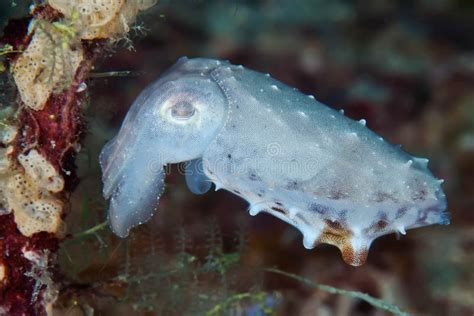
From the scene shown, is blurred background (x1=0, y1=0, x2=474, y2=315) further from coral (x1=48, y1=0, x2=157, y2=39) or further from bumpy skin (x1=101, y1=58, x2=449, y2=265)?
bumpy skin (x1=101, y1=58, x2=449, y2=265)

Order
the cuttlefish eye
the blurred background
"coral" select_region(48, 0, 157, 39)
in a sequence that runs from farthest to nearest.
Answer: the blurred background → the cuttlefish eye → "coral" select_region(48, 0, 157, 39)

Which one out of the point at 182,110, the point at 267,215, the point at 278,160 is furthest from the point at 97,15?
the point at 267,215

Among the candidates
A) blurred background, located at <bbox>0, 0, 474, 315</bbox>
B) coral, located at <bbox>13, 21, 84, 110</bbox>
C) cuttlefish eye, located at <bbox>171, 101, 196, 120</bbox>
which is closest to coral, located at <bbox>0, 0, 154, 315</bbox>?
coral, located at <bbox>13, 21, 84, 110</bbox>

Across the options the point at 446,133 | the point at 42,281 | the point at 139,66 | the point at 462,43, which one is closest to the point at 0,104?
the point at 42,281

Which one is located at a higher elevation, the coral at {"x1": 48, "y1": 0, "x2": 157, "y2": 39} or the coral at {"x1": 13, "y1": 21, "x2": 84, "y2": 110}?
the coral at {"x1": 48, "y1": 0, "x2": 157, "y2": 39}

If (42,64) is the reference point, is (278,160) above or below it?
below

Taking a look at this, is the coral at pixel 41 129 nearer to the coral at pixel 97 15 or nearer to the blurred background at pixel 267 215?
the coral at pixel 97 15

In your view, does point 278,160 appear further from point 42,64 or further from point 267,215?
point 267,215
